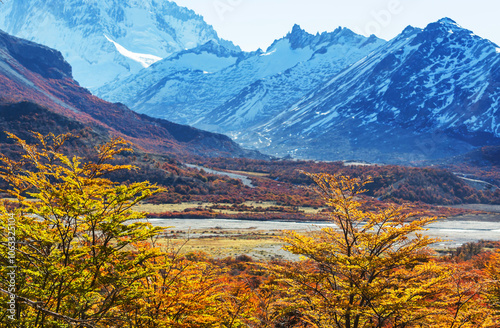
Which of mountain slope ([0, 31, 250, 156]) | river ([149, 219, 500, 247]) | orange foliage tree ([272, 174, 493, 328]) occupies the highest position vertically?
mountain slope ([0, 31, 250, 156])

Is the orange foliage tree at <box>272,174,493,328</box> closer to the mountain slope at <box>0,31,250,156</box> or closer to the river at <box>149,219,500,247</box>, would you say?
the river at <box>149,219,500,247</box>

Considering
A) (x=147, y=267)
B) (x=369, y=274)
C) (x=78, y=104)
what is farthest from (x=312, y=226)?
(x=78, y=104)

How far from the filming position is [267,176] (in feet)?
314

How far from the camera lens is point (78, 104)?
420ft

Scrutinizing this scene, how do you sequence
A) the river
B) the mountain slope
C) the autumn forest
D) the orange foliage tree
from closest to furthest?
the autumn forest
the orange foliage tree
the river
the mountain slope

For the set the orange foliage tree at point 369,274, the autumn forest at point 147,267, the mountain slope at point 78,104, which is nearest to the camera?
the autumn forest at point 147,267

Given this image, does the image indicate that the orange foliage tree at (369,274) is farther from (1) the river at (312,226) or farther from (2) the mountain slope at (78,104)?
(2) the mountain slope at (78,104)

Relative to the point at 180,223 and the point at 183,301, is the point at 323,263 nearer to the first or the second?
the point at 183,301

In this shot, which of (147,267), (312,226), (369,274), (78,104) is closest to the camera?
(147,267)

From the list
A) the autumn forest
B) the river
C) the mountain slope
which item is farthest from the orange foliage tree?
the mountain slope

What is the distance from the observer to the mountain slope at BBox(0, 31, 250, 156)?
116m

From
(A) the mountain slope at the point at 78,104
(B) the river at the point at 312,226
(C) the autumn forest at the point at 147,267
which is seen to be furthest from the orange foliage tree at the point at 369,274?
(A) the mountain slope at the point at 78,104

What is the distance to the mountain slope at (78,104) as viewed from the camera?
116062 millimetres

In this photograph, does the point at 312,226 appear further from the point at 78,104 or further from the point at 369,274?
the point at 78,104
